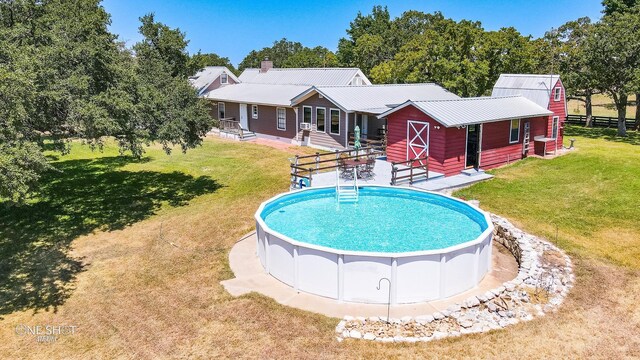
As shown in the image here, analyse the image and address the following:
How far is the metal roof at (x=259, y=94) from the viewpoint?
3222 cm

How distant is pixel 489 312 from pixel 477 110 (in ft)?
46.9

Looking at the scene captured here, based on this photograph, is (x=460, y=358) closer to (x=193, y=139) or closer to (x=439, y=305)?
(x=439, y=305)

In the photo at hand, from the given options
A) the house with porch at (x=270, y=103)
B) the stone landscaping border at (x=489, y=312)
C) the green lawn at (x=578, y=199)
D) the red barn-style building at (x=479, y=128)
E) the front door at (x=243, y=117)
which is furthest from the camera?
the front door at (x=243, y=117)

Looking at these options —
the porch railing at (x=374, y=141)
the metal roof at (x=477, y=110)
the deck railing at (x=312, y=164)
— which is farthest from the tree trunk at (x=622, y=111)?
the deck railing at (x=312, y=164)

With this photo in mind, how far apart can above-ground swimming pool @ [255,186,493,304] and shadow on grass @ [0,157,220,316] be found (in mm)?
5450

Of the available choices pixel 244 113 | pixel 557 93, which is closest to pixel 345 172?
pixel 557 93

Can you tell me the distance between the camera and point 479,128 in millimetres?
20922

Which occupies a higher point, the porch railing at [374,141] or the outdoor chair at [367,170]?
the porch railing at [374,141]

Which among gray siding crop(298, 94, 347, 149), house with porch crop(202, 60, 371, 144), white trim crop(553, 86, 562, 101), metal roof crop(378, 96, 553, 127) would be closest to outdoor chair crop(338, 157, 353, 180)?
metal roof crop(378, 96, 553, 127)

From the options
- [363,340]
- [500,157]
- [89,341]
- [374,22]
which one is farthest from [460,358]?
[374,22]

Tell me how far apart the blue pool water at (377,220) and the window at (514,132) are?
29.4 feet

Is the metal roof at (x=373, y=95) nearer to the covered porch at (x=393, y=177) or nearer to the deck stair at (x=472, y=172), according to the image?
the covered porch at (x=393, y=177)

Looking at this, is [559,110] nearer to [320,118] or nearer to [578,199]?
[578,199]

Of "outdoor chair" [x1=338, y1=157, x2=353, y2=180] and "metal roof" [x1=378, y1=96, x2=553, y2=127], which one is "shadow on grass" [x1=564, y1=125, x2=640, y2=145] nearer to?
"metal roof" [x1=378, y1=96, x2=553, y2=127]
